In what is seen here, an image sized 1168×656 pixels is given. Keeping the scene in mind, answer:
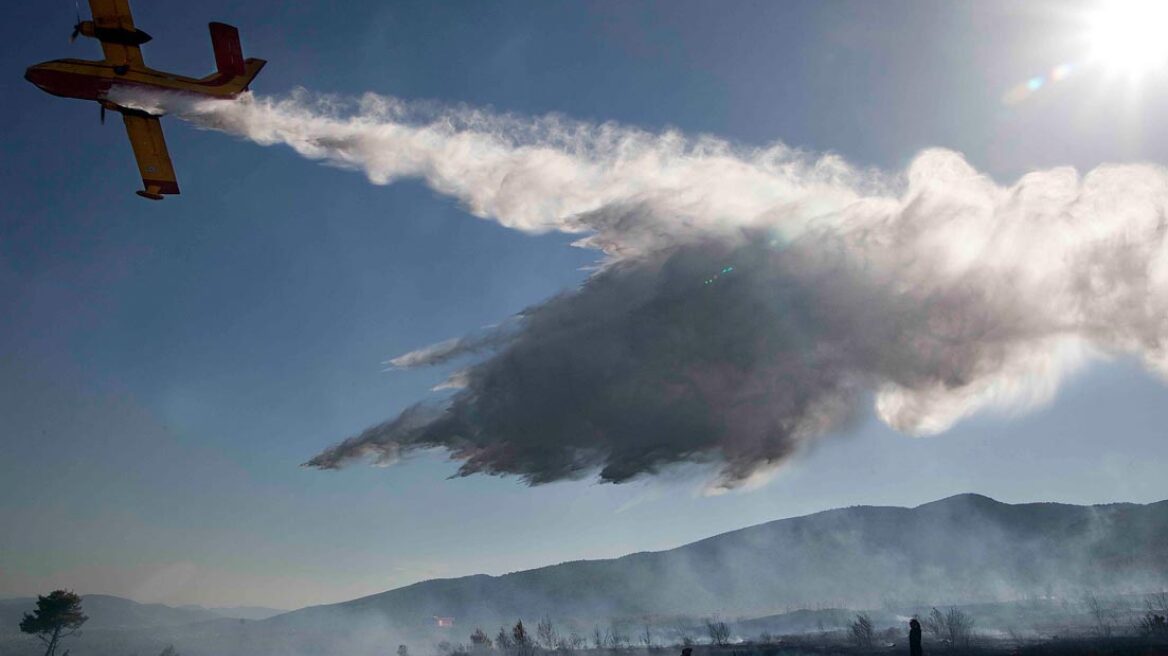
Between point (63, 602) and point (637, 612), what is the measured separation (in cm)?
14519

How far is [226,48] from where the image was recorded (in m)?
39.8

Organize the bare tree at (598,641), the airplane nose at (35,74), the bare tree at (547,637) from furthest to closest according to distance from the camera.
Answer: the bare tree at (547,637) < the bare tree at (598,641) < the airplane nose at (35,74)

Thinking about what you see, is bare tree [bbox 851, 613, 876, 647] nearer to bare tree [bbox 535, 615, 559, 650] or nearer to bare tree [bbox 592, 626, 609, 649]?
bare tree [bbox 592, 626, 609, 649]

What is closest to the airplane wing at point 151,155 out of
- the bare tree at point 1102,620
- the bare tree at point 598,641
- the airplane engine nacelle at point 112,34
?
the airplane engine nacelle at point 112,34

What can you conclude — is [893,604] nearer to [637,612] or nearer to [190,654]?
[637,612]

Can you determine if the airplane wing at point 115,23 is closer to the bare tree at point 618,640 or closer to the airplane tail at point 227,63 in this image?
the airplane tail at point 227,63

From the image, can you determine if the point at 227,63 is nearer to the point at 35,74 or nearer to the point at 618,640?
the point at 35,74

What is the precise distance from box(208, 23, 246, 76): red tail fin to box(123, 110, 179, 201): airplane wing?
17.1ft

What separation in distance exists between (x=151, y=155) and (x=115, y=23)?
7302 mm

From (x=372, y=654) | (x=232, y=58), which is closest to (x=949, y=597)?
(x=372, y=654)

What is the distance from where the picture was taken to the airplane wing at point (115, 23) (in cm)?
3641

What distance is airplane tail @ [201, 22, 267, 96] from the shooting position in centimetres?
3947

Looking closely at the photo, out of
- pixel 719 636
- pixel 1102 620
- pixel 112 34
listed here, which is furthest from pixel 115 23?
pixel 1102 620

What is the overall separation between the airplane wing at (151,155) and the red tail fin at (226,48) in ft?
17.1
